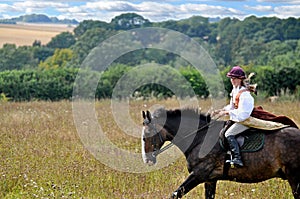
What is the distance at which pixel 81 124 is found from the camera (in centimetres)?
1288

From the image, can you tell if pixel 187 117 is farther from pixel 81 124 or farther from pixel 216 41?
pixel 216 41

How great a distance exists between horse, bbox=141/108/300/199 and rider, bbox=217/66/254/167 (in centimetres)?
18

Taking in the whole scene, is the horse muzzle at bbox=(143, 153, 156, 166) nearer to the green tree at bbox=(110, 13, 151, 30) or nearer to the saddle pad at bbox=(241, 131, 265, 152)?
the saddle pad at bbox=(241, 131, 265, 152)

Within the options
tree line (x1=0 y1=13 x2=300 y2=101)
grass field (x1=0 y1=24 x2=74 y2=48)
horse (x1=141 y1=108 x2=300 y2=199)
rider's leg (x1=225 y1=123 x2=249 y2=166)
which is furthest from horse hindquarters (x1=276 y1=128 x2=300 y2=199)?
grass field (x1=0 y1=24 x2=74 y2=48)

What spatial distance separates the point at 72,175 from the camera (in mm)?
7875

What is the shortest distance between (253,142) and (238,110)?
1.60 feet

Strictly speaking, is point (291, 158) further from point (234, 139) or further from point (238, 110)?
point (238, 110)

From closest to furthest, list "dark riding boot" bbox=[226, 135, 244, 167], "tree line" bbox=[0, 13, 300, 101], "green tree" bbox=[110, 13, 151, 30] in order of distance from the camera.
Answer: "dark riding boot" bbox=[226, 135, 244, 167] → "tree line" bbox=[0, 13, 300, 101] → "green tree" bbox=[110, 13, 151, 30]

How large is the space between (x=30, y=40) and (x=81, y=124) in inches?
1532

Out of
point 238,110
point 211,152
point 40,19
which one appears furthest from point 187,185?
point 40,19

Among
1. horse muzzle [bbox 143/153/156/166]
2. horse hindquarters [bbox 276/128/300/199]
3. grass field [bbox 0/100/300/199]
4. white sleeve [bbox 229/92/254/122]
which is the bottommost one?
grass field [bbox 0/100/300/199]

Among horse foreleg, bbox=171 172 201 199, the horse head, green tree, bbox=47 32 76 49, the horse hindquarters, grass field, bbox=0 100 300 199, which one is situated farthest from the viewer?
green tree, bbox=47 32 76 49

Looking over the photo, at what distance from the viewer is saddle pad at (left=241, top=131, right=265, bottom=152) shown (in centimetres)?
585

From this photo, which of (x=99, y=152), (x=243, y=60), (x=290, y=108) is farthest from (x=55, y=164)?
(x=243, y=60)
